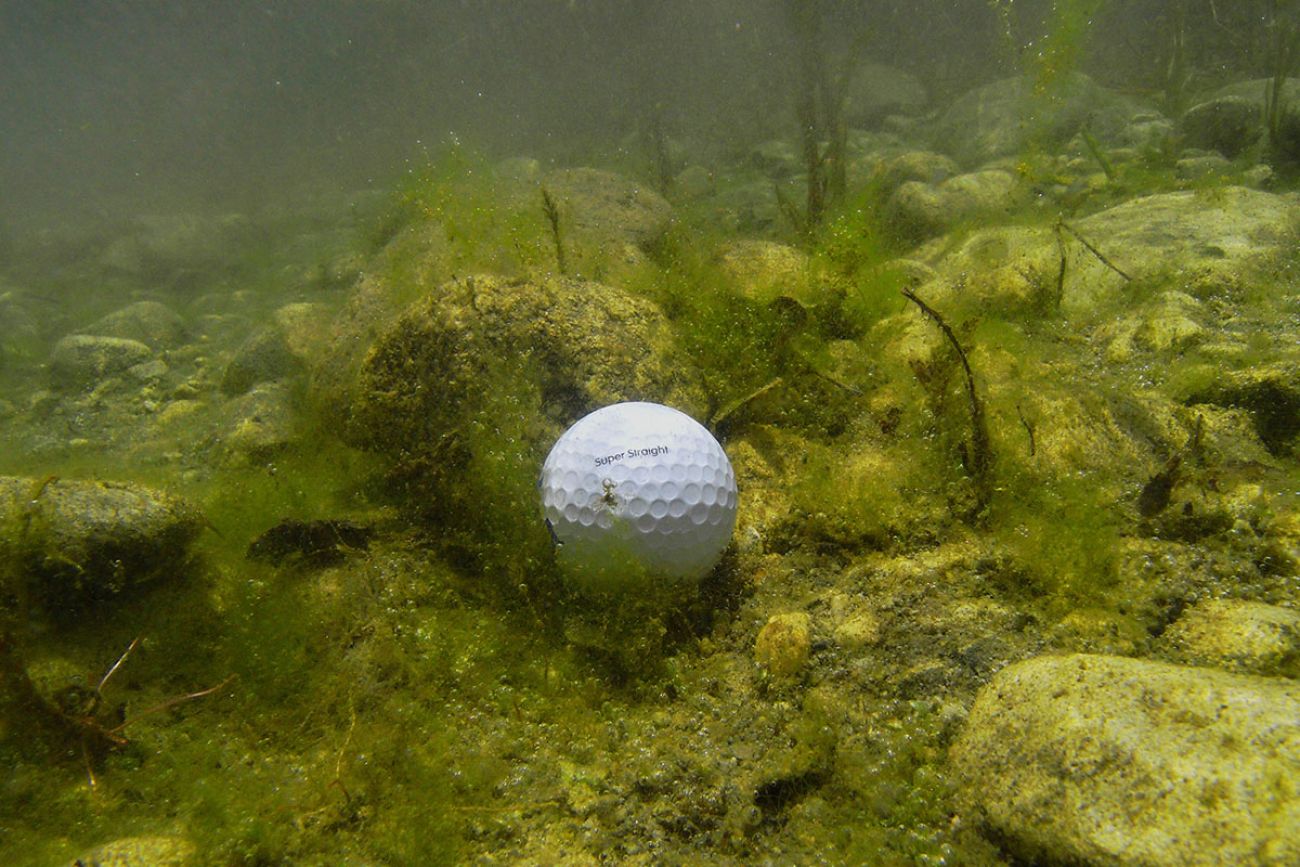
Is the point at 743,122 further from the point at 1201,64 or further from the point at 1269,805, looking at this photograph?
the point at 1269,805

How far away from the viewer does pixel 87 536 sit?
9.34 ft

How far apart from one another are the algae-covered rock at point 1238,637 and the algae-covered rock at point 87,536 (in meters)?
4.50

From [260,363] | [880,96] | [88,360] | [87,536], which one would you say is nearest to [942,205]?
[260,363]

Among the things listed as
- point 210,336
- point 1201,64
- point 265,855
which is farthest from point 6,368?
point 1201,64

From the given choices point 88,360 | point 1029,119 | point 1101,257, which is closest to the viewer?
point 1101,257

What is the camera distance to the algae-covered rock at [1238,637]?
2.15 m

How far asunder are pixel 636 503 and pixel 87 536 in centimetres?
252

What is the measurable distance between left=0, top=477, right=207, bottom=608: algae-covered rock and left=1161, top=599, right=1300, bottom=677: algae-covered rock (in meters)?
4.50

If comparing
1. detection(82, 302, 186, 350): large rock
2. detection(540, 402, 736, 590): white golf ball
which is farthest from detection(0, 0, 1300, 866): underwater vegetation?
detection(82, 302, 186, 350): large rock

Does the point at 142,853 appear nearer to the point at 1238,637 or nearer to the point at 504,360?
the point at 504,360

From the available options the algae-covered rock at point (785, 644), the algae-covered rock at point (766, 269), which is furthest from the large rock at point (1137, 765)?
the algae-covered rock at point (766, 269)

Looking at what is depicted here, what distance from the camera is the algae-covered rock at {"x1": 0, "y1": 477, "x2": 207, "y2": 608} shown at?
273 centimetres

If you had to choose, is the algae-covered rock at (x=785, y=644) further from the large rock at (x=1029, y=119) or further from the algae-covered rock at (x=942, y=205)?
the large rock at (x=1029, y=119)

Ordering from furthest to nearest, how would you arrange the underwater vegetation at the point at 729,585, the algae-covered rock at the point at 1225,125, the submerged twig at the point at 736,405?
the algae-covered rock at the point at 1225,125 < the submerged twig at the point at 736,405 < the underwater vegetation at the point at 729,585
